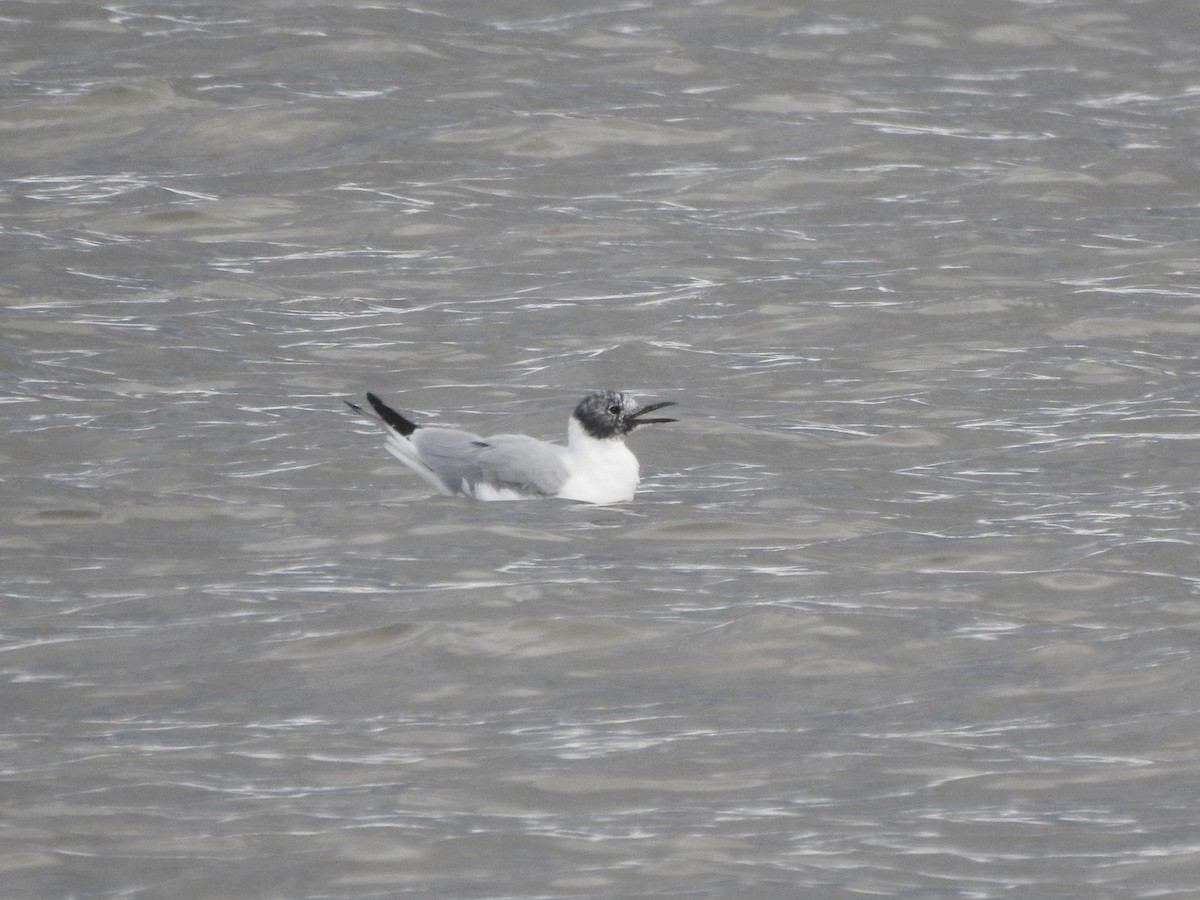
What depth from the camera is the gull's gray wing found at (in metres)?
9.95

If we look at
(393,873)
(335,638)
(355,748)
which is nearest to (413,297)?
(335,638)

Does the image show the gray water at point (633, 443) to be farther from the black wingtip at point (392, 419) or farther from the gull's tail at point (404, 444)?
the black wingtip at point (392, 419)

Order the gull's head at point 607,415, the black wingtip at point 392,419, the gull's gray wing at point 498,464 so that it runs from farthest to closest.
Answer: the black wingtip at point 392,419 < the gull's head at point 607,415 < the gull's gray wing at point 498,464

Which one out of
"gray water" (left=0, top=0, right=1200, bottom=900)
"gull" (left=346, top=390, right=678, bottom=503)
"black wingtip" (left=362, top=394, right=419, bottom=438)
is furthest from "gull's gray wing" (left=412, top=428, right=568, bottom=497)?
"black wingtip" (left=362, top=394, right=419, bottom=438)

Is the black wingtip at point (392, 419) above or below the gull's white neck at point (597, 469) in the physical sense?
above

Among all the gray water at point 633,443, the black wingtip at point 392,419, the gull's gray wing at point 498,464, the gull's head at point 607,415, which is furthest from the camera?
the black wingtip at point 392,419

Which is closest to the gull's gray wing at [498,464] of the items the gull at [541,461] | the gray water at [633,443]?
the gull at [541,461]

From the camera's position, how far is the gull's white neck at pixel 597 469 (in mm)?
9977

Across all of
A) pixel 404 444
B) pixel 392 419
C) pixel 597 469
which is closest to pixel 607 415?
pixel 597 469

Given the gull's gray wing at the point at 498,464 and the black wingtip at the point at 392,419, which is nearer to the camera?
the gull's gray wing at the point at 498,464

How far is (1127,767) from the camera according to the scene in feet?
22.7

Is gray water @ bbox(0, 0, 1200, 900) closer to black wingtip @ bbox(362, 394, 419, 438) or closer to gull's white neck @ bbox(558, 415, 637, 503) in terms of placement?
gull's white neck @ bbox(558, 415, 637, 503)

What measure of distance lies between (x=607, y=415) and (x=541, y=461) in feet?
1.28

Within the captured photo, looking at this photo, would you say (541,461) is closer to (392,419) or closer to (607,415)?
(607,415)
